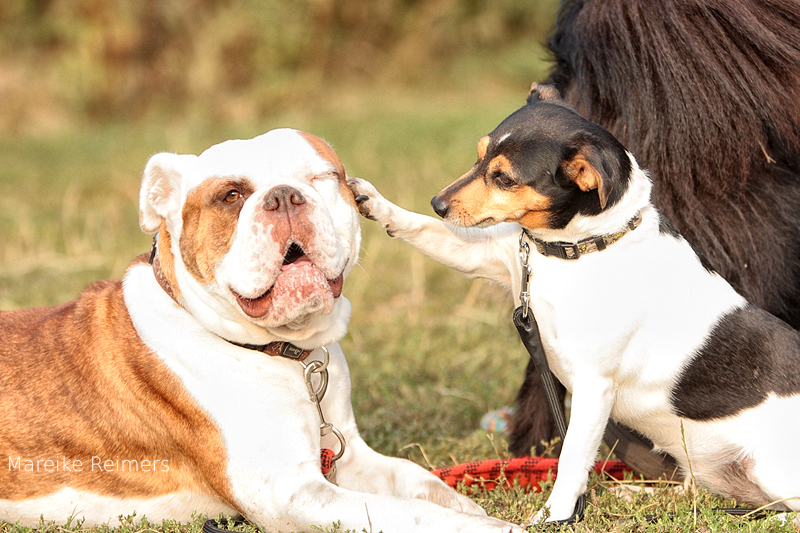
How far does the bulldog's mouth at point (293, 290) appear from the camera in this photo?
2.36 meters

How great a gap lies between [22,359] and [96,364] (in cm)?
26

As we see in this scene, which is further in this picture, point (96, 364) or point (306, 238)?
point (96, 364)

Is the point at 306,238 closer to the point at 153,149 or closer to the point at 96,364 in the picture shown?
the point at 96,364

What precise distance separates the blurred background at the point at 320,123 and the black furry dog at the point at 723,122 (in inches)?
45.5

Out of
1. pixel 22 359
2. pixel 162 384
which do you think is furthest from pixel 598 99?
pixel 22 359

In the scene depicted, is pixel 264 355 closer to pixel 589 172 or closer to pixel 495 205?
pixel 495 205

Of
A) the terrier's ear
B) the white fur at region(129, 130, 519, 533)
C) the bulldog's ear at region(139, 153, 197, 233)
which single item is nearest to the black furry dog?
the terrier's ear

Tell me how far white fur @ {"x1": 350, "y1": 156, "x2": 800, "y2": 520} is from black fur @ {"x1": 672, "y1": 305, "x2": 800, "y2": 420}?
1.3 inches

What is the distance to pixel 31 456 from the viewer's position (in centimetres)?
253

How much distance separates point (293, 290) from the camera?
2.36m

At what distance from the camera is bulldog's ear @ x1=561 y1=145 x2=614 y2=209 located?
2420mm

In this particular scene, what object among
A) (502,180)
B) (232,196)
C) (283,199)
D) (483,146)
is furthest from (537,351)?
(232,196)

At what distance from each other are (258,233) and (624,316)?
1137mm

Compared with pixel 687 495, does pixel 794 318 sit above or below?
above
